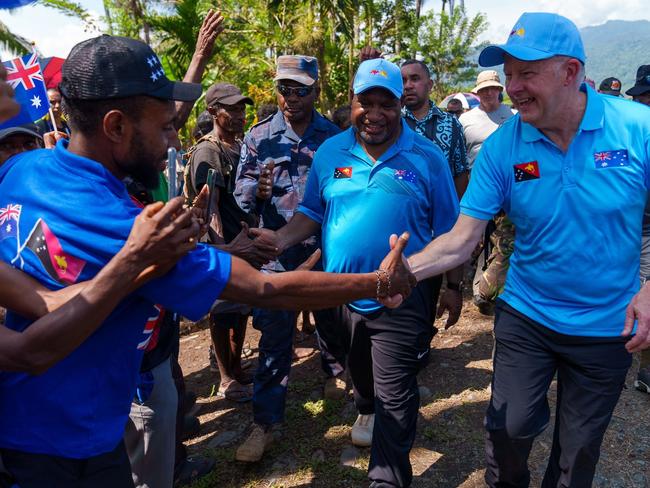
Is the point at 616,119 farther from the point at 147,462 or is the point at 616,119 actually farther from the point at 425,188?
the point at 147,462

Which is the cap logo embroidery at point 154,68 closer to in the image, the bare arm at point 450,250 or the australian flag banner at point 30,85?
the bare arm at point 450,250

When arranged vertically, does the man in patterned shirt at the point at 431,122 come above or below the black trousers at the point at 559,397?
above

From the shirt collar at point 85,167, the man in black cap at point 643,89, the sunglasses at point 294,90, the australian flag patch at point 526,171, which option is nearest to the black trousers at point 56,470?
the shirt collar at point 85,167

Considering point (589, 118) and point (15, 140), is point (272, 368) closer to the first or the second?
point (15, 140)

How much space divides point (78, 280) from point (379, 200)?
6.04 ft

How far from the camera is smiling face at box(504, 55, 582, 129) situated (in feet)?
8.05

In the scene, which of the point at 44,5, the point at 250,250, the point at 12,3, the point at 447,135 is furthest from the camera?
the point at 44,5

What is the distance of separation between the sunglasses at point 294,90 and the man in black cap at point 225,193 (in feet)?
1.24

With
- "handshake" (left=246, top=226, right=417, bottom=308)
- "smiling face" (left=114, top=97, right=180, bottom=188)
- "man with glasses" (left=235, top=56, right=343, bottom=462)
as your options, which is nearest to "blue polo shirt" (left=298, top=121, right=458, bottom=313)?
"handshake" (left=246, top=226, right=417, bottom=308)

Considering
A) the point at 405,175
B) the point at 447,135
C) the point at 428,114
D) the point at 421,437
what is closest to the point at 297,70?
the point at 428,114

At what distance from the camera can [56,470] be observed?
175 centimetres

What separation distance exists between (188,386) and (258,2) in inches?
700

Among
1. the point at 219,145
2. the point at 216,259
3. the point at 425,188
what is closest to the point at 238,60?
the point at 219,145

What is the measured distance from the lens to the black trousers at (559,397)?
2.52 m
